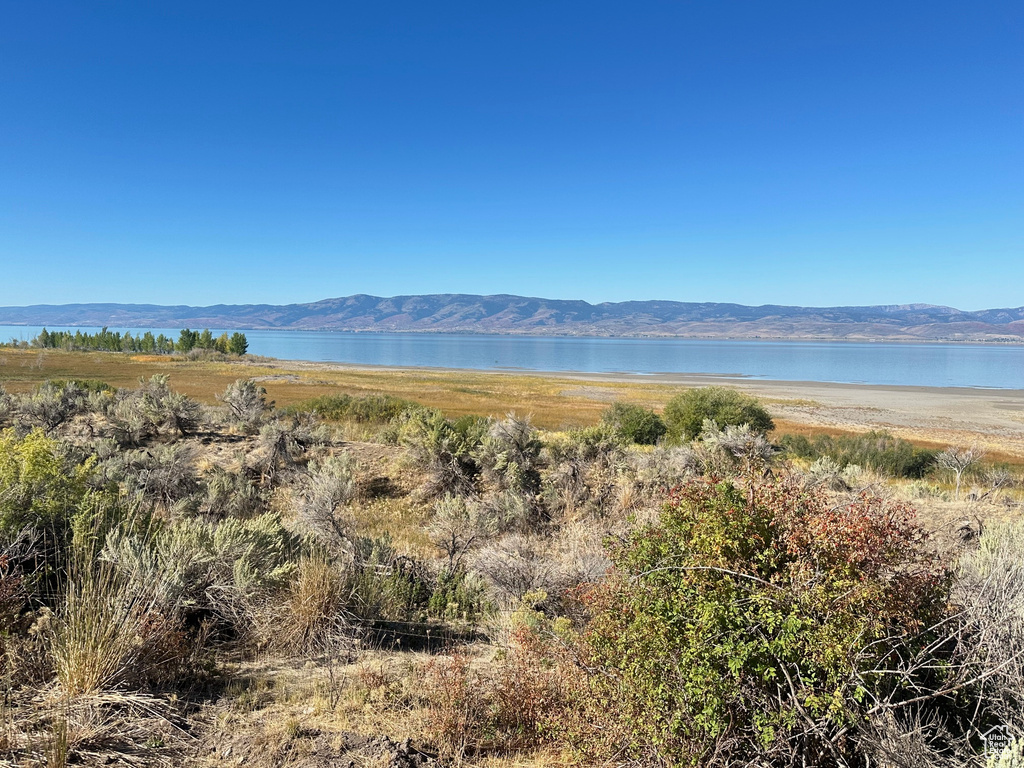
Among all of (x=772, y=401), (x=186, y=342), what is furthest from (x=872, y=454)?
(x=186, y=342)

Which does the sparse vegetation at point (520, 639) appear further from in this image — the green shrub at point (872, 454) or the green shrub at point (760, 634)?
the green shrub at point (872, 454)

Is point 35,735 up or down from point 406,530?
up

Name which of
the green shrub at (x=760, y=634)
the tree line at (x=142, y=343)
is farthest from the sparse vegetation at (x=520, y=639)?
the tree line at (x=142, y=343)

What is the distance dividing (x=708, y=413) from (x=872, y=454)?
5460 mm

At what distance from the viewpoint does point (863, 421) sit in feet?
127

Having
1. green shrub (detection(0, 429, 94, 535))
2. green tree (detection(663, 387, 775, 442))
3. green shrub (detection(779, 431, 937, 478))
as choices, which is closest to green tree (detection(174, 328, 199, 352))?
green tree (detection(663, 387, 775, 442))

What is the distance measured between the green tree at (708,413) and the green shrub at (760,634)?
17357 mm

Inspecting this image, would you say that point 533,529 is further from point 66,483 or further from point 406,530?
point 66,483

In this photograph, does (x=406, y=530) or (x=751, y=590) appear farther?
(x=406, y=530)

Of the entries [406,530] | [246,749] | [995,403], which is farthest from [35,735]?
[995,403]

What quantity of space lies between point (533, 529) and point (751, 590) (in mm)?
8506

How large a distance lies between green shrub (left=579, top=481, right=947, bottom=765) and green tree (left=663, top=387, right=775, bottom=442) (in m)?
17.4

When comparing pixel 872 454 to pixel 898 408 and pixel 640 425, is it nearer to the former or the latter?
pixel 640 425

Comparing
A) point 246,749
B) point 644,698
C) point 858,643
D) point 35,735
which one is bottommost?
point 246,749
